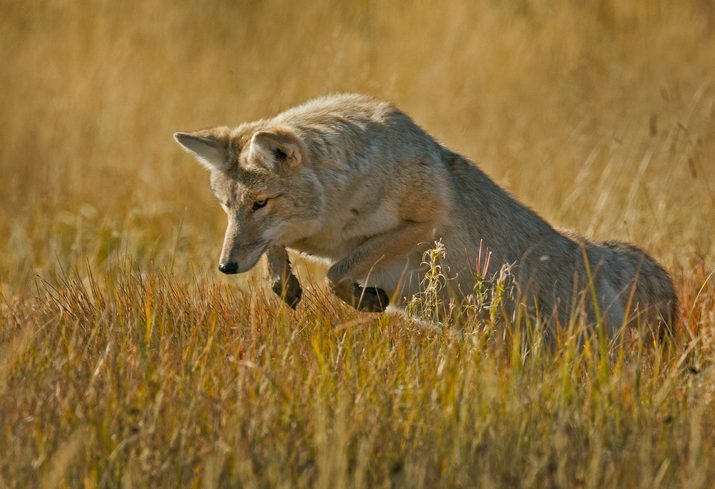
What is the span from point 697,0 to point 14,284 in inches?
365

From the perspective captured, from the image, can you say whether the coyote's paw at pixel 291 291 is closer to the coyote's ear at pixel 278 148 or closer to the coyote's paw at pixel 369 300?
the coyote's paw at pixel 369 300

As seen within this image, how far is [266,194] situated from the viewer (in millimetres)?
6090

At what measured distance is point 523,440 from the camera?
4.07 metres

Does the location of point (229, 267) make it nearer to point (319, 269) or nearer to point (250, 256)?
point (250, 256)

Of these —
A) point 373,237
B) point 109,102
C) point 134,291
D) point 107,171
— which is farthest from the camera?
point 109,102

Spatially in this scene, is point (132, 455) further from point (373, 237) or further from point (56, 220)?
point (56, 220)

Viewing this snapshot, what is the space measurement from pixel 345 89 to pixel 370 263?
540 cm

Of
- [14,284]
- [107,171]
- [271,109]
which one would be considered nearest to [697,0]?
[271,109]

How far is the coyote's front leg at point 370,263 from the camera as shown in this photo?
19.7 ft

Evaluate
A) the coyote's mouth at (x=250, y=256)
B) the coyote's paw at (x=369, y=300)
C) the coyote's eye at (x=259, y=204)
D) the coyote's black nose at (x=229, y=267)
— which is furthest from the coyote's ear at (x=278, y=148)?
the coyote's paw at (x=369, y=300)

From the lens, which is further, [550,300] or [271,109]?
[271,109]

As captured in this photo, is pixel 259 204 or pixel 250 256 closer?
pixel 250 256

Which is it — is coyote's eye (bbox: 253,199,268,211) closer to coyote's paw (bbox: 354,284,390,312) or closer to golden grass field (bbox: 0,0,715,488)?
golden grass field (bbox: 0,0,715,488)

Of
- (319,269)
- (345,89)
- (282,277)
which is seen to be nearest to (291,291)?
(282,277)
